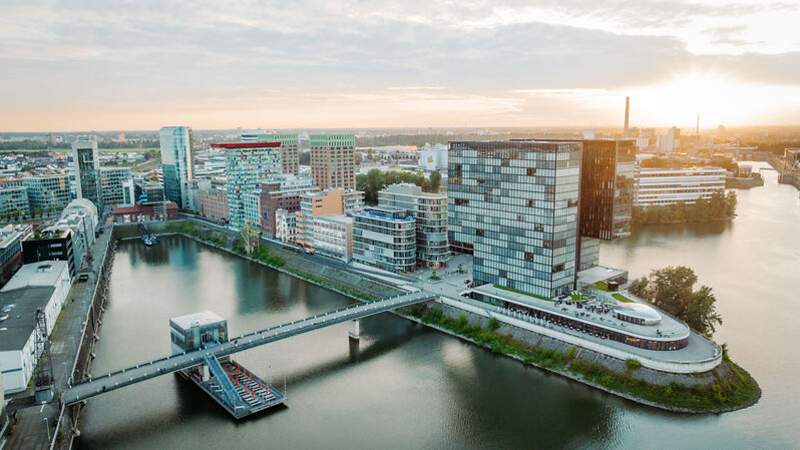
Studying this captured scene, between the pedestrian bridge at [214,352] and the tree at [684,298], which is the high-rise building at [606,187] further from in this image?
the pedestrian bridge at [214,352]

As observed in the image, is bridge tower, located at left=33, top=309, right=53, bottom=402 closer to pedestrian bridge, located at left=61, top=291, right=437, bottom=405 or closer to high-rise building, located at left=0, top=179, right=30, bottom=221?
pedestrian bridge, located at left=61, top=291, right=437, bottom=405

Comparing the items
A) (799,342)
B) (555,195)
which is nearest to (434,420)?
(555,195)

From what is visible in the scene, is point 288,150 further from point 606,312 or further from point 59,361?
point 606,312

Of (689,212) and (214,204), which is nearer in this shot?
(689,212)

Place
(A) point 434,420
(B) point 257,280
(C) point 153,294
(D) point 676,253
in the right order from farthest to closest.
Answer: (D) point 676,253 < (B) point 257,280 < (C) point 153,294 < (A) point 434,420

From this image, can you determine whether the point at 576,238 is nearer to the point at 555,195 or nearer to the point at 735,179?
the point at 555,195

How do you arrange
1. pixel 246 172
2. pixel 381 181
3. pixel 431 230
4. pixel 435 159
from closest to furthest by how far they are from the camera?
pixel 431 230 < pixel 246 172 < pixel 381 181 < pixel 435 159

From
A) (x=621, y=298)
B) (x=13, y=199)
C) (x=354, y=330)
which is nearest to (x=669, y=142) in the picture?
(x=621, y=298)

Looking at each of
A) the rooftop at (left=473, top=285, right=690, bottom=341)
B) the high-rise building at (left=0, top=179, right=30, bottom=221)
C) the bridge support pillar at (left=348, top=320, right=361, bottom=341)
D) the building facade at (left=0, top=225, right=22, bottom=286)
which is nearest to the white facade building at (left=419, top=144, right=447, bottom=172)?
the high-rise building at (left=0, top=179, right=30, bottom=221)
